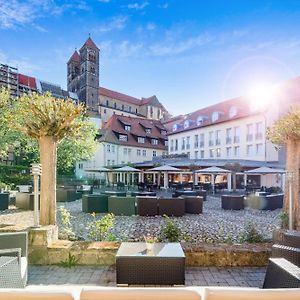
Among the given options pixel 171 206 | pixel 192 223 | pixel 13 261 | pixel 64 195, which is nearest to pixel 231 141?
pixel 64 195

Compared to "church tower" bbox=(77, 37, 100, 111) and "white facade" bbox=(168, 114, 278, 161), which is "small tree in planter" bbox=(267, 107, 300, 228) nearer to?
"white facade" bbox=(168, 114, 278, 161)

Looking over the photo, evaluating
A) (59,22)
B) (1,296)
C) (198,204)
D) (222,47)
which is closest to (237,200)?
(198,204)

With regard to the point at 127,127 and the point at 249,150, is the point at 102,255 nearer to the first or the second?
the point at 249,150

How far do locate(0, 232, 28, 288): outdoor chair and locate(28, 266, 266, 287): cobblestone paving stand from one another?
61 centimetres

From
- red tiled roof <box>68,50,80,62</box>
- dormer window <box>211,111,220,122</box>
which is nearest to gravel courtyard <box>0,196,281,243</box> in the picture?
dormer window <box>211,111,220,122</box>

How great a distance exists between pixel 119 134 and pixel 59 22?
31.7 m

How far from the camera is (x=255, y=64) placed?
15297 mm

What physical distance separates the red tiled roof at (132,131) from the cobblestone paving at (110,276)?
36.4 m

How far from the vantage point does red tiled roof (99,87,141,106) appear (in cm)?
7431

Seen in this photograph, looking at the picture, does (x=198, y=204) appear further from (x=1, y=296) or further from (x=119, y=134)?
(x=119, y=134)

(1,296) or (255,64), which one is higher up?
(255,64)

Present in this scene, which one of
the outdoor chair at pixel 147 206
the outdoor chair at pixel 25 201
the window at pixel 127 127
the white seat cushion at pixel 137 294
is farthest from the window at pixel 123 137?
the white seat cushion at pixel 137 294

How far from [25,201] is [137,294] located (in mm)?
11709

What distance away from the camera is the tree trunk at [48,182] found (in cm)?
543
